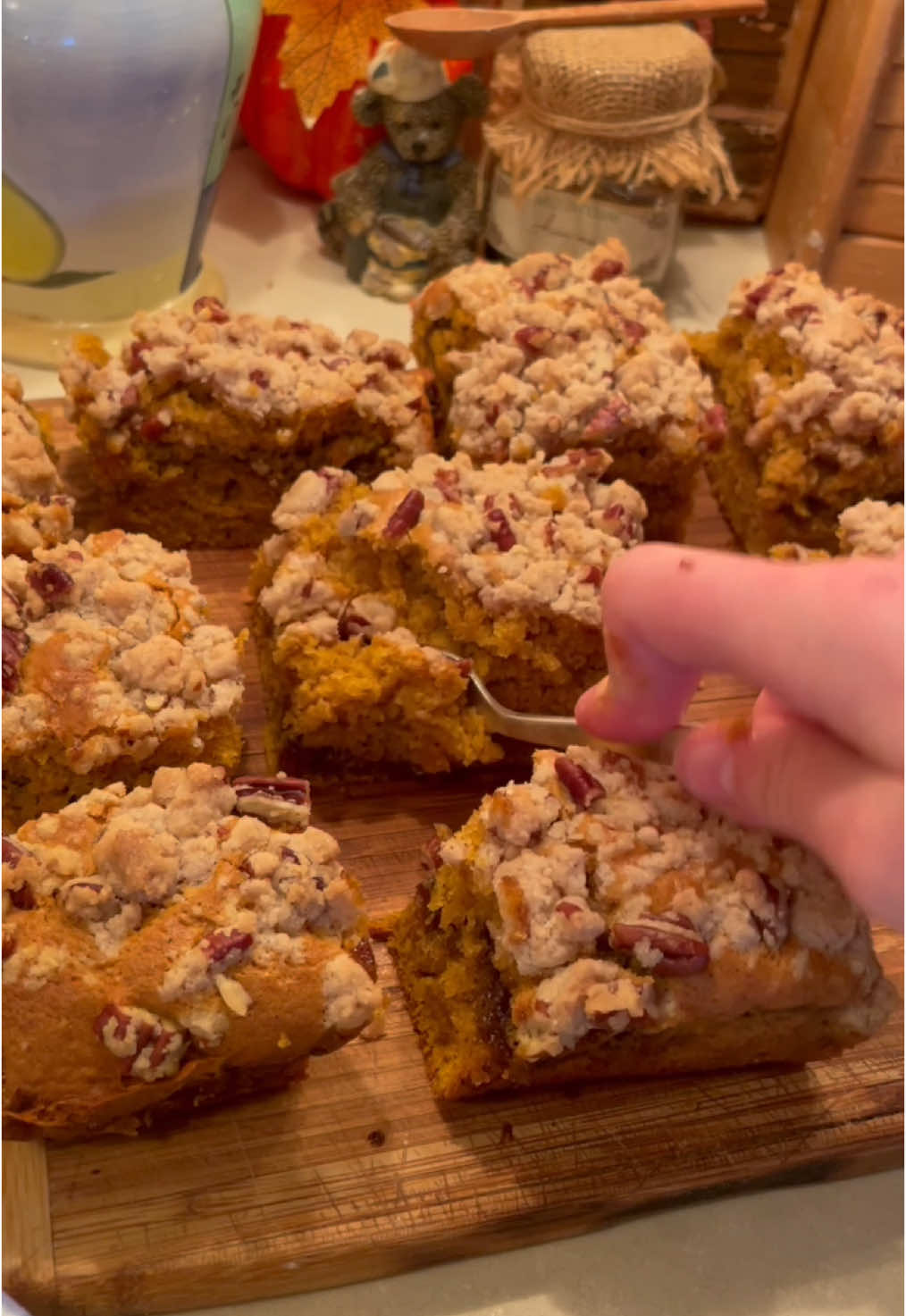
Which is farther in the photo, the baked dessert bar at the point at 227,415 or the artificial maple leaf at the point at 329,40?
the artificial maple leaf at the point at 329,40

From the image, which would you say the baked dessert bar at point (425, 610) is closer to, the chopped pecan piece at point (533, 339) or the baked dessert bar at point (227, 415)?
the baked dessert bar at point (227, 415)

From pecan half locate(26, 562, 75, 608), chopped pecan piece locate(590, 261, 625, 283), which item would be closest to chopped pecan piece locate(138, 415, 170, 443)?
pecan half locate(26, 562, 75, 608)

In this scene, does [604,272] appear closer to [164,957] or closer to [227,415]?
[227,415]

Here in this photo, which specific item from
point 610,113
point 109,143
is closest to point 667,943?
point 109,143

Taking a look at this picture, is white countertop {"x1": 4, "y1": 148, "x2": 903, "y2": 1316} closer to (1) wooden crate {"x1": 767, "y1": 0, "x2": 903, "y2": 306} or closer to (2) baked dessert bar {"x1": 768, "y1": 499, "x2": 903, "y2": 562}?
(2) baked dessert bar {"x1": 768, "y1": 499, "x2": 903, "y2": 562}

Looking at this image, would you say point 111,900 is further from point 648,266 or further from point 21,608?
point 648,266

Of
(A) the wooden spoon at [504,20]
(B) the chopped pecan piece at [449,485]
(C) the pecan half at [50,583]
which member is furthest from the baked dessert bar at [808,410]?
(C) the pecan half at [50,583]

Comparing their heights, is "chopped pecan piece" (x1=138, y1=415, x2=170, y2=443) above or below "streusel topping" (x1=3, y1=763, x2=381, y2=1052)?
above
